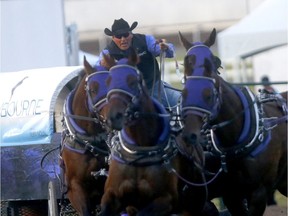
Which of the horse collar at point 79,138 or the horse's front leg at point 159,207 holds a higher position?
the horse collar at point 79,138

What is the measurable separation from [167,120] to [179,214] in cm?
95

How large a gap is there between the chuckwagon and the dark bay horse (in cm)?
210

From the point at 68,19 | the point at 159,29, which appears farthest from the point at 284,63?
the point at 68,19

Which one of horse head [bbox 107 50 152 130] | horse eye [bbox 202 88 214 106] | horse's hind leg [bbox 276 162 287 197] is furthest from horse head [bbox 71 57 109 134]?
horse's hind leg [bbox 276 162 287 197]

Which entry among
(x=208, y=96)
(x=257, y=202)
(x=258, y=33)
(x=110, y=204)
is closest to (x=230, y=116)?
(x=208, y=96)

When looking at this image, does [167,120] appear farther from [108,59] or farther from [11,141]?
[11,141]

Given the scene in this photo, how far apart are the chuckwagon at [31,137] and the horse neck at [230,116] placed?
209cm

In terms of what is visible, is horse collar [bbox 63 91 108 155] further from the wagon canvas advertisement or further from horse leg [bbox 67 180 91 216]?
the wagon canvas advertisement

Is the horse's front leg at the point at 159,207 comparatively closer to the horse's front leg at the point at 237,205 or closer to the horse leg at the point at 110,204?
the horse leg at the point at 110,204

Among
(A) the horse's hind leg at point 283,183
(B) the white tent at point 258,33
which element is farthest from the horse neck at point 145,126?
(B) the white tent at point 258,33

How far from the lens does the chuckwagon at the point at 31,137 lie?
33.2 ft

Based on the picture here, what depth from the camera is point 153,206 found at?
7.73 metres

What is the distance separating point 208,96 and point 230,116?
65 cm

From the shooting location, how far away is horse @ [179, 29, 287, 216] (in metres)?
8.04
